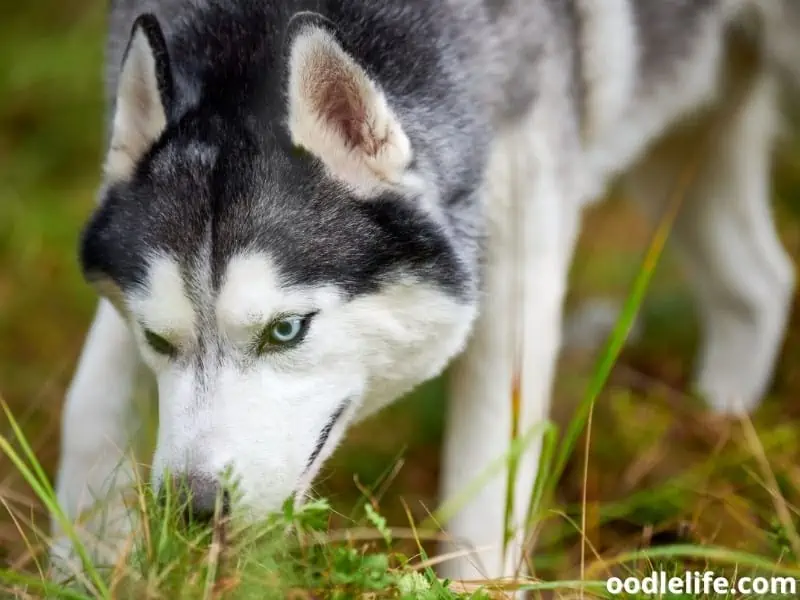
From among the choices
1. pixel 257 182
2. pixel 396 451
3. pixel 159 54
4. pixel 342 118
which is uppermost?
pixel 159 54

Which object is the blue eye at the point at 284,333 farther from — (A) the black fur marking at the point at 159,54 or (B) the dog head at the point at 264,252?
(A) the black fur marking at the point at 159,54

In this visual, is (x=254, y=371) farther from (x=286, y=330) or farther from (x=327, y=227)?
(x=327, y=227)

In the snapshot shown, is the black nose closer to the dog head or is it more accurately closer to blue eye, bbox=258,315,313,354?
the dog head

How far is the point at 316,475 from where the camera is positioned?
227 centimetres

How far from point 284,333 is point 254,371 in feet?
0.32

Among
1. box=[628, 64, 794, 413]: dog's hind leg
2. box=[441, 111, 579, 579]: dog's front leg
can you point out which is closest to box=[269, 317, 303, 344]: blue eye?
box=[441, 111, 579, 579]: dog's front leg

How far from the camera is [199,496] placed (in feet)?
6.52

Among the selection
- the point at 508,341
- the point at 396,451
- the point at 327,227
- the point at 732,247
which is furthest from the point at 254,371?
the point at 732,247

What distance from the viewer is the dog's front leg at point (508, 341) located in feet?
9.12

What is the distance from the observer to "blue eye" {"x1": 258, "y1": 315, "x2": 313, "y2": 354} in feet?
6.85

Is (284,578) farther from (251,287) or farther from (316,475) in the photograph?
(251,287)

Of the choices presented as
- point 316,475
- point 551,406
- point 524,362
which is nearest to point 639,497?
point 524,362

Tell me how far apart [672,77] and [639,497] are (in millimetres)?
1436

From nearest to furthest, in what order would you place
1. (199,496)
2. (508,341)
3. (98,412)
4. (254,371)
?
(199,496)
(254,371)
(98,412)
(508,341)
